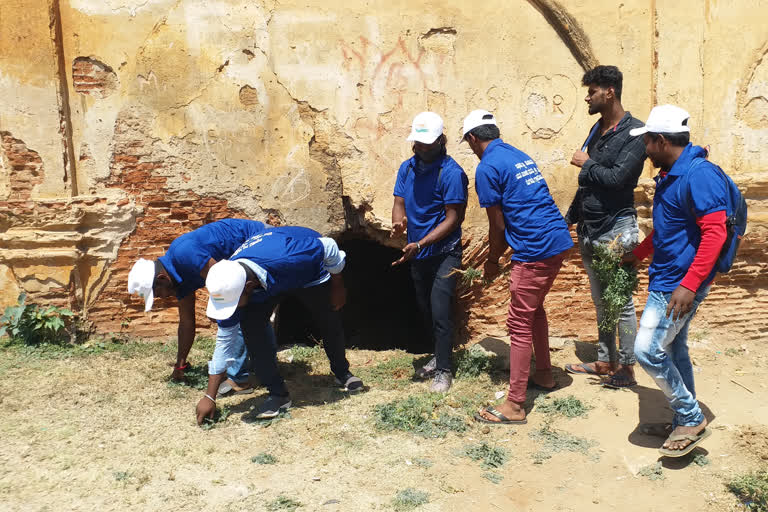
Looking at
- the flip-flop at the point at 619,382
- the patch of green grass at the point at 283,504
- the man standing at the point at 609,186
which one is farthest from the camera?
the flip-flop at the point at 619,382

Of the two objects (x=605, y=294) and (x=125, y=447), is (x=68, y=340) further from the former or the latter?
(x=605, y=294)

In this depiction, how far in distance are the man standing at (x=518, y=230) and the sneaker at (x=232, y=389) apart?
1732 millimetres

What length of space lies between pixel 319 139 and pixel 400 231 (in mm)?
1233

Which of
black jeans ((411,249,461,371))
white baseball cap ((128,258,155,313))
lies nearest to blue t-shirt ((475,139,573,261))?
black jeans ((411,249,461,371))

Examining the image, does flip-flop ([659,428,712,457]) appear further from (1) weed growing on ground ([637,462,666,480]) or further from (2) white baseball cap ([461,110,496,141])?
(2) white baseball cap ([461,110,496,141])

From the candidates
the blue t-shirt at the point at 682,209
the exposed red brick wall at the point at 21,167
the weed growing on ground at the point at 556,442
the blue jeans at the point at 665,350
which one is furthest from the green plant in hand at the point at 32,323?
the blue t-shirt at the point at 682,209

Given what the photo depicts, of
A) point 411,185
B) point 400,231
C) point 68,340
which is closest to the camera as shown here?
point 411,185

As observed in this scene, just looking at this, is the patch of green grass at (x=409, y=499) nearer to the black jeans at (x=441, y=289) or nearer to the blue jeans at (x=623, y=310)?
the black jeans at (x=441, y=289)

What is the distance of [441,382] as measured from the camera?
4.79m

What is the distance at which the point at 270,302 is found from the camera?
4.37 m

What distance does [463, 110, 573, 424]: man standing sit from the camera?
13.7 ft

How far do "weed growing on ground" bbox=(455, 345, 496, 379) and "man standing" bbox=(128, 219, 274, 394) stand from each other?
1.46m

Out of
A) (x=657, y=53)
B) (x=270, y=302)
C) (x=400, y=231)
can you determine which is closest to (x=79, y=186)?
(x=270, y=302)

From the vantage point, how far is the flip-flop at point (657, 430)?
401cm
